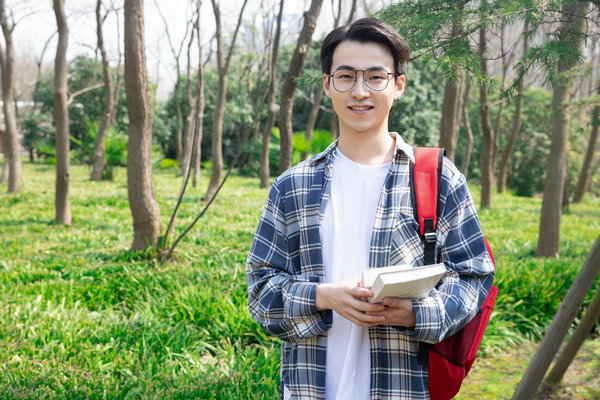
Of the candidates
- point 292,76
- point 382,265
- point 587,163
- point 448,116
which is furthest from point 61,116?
point 587,163

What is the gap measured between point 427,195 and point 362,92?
357mm

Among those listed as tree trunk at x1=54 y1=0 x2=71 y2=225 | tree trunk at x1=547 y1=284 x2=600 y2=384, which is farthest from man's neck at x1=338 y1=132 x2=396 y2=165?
tree trunk at x1=54 y1=0 x2=71 y2=225

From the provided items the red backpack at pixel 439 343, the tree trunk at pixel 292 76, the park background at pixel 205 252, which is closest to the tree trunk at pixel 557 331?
the park background at pixel 205 252

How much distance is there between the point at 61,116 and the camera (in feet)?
25.7

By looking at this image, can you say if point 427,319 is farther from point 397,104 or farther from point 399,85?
point 397,104

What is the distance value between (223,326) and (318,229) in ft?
8.72

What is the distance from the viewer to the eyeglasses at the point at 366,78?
1.53m

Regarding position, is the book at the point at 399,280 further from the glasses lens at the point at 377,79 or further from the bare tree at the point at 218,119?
the bare tree at the point at 218,119

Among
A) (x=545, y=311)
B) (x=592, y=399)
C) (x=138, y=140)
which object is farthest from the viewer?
(x=138, y=140)

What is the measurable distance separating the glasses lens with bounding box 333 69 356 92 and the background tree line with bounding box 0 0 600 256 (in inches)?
42.1

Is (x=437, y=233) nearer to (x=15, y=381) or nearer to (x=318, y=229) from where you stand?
(x=318, y=229)

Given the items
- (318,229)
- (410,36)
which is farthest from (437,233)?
(410,36)

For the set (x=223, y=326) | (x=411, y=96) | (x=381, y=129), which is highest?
(x=411, y=96)

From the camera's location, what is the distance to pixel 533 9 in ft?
7.49
